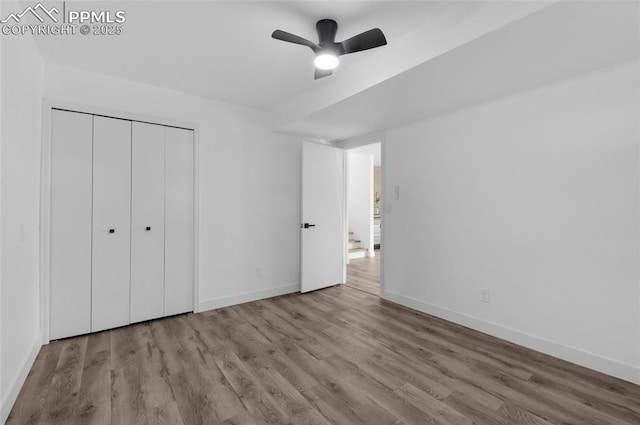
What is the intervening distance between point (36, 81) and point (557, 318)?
4.73m

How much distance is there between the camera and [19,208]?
2.04m

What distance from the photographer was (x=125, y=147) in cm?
303

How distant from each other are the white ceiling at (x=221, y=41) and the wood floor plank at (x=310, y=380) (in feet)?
8.38

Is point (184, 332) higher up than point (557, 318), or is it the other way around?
point (557, 318)

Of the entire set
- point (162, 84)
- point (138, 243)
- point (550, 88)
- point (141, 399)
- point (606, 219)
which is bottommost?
point (141, 399)

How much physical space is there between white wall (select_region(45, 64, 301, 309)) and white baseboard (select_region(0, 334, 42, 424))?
4.61 ft

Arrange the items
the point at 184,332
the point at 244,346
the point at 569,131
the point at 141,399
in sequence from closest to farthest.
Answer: the point at 141,399, the point at 569,131, the point at 244,346, the point at 184,332

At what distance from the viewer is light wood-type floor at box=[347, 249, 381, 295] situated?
451cm

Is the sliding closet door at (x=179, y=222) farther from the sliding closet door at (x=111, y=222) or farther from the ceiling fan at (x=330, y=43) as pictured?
the ceiling fan at (x=330, y=43)

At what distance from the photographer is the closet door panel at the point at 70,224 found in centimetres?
271

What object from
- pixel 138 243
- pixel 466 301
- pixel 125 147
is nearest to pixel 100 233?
pixel 138 243

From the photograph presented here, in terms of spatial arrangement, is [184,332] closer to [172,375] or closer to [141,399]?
[172,375]

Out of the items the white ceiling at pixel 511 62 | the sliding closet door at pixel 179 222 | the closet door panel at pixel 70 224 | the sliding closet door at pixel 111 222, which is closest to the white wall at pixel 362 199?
the white ceiling at pixel 511 62

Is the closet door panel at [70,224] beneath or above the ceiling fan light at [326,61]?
beneath
